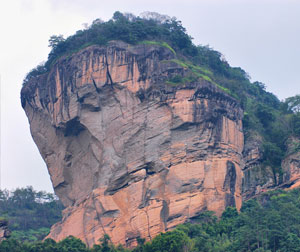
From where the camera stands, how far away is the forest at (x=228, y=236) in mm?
34844

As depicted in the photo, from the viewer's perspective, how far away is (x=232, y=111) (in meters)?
43.5

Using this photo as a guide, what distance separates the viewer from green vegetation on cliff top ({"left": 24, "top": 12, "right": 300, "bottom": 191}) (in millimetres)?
44281

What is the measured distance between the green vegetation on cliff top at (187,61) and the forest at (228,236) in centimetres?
662

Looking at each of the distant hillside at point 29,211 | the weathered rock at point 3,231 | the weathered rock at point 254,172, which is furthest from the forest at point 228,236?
the distant hillside at point 29,211

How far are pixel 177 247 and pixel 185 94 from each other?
33.9ft

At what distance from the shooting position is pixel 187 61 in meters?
46.4

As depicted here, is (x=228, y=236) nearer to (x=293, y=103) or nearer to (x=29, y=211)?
(x=293, y=103)

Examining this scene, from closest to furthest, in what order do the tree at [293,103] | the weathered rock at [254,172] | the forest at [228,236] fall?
the forest at [228,236]
the weathered rock at [254,172]
the tree at [293,103]

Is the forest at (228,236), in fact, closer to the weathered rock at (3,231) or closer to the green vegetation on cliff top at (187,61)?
the weathered rock at (3,231)

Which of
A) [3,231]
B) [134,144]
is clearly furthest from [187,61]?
[3,231]

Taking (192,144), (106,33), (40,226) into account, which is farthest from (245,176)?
(40,226)

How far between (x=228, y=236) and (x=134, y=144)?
25.7ft

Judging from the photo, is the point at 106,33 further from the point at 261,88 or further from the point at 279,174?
the point at 261,88

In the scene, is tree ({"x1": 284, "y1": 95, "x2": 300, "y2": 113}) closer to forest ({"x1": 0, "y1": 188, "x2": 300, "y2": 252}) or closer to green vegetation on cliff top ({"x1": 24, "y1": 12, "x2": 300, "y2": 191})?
green vegetation on cliff top ({"x1": 24, "y1": 12, "x2": 300, "y2": 191})
